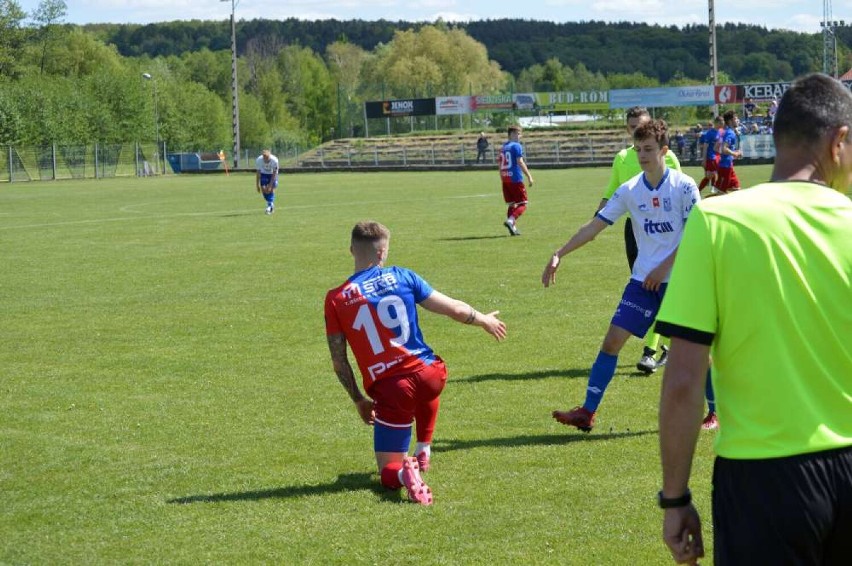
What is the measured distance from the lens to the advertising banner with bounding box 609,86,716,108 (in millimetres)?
72188

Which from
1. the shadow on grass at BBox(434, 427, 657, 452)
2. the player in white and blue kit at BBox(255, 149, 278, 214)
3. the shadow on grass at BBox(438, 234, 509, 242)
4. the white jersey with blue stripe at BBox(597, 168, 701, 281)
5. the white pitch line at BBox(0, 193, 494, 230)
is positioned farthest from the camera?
the player in white and blue kit at BBox(255, 149, 278, 214)

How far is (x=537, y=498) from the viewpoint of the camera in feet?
20.5

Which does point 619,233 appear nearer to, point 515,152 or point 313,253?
point 515,152

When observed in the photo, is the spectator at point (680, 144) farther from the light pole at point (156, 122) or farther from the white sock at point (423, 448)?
the white sock at point (423, 448)

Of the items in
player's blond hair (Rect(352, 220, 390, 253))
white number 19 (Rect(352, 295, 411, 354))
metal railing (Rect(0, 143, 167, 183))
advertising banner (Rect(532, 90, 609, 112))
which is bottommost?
white number 19 (Rect(352, 295, 411, 354))

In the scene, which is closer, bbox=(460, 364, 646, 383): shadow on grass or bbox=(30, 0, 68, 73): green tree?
bbox=(460, 364, 646, 383): shadow on grass

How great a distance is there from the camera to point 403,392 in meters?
6.45

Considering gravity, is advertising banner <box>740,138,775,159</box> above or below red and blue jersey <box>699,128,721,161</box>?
above

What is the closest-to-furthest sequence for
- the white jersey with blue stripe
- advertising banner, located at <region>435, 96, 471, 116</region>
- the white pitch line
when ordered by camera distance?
the white jersey with blue stripe, the white pitch line, advertising banner, located at <region>435, 96, 471, 116</region>

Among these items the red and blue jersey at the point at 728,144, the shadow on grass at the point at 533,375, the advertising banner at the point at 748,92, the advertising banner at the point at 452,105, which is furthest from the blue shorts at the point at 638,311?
the advertising banner at the point at 452,105

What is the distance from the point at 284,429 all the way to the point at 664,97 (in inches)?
2762

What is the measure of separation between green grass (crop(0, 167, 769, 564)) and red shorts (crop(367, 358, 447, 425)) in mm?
445

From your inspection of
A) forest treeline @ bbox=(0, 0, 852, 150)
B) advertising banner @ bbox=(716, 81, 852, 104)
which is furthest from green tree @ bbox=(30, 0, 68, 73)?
advertising banner @ bbox=(716, 81, 852, 104)

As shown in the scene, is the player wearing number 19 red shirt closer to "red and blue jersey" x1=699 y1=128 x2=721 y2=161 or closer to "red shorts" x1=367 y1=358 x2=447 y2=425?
"red shorts" x1=367 y1=358 x2=447 y2=425
